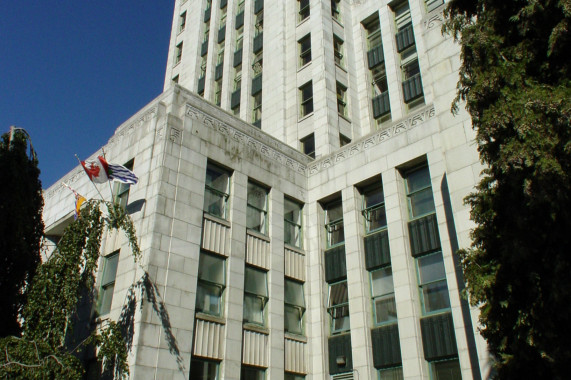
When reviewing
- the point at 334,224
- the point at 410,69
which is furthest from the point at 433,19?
the point at 410,69

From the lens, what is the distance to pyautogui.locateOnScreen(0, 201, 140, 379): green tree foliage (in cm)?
1384

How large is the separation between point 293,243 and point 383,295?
5.06 metres

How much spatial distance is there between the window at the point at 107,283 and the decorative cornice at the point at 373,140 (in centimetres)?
1044

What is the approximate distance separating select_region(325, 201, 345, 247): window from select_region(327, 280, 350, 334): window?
82.5 inches

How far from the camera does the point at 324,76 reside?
30.6 m

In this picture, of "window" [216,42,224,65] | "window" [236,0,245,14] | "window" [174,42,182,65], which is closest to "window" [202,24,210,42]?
"window" [216,42,224,65]

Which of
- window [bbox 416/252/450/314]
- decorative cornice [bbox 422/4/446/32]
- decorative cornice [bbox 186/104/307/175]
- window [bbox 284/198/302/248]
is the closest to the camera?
window [bbox 416/252/450/314]

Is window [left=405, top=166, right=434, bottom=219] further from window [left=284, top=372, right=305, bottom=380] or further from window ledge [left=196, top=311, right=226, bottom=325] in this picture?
window ledge [left=196, top=311, right=226, bottom=325]

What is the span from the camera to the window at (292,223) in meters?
23.2

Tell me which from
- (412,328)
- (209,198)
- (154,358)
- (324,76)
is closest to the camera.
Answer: (154,358)

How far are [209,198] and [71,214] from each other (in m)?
7.42

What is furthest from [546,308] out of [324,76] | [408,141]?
[324,76]

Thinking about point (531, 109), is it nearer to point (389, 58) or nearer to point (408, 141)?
point (408, 141)

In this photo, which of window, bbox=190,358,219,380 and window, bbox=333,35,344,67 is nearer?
window, bbox=190,358,219,380
